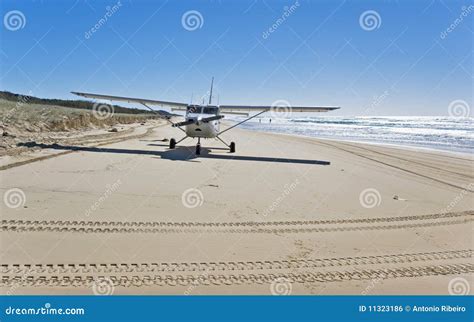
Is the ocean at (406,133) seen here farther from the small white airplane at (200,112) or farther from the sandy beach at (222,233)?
the sandy beach at (222,233)

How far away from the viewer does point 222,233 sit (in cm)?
574

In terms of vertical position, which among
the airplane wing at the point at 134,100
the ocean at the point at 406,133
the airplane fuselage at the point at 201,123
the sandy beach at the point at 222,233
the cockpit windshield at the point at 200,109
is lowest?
the sandy beach at the point at 222,233

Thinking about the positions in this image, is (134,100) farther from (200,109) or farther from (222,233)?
(222,233)

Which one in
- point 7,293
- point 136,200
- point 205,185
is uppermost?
point 205,185

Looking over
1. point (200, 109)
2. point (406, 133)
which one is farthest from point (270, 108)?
point (406, 133)

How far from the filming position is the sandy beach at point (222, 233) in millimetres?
A: 4176

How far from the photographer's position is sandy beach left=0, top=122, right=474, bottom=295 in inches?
164

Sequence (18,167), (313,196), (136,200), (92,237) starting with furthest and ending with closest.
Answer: (18,167) → (313,196) → (136,200) → (92,237)

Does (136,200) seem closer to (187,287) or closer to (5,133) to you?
(187,287)

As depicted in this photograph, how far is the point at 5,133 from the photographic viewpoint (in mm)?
15305

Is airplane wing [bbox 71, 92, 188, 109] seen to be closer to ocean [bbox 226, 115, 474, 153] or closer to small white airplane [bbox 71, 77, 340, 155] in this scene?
small white airplane [bbox 71, 77, 340, 155]

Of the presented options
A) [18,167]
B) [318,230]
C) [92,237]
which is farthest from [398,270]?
[18,167]

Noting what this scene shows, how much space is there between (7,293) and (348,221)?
5632mm

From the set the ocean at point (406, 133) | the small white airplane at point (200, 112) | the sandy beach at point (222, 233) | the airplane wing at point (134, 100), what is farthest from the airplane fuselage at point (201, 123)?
the ocean at point (406, 133)
